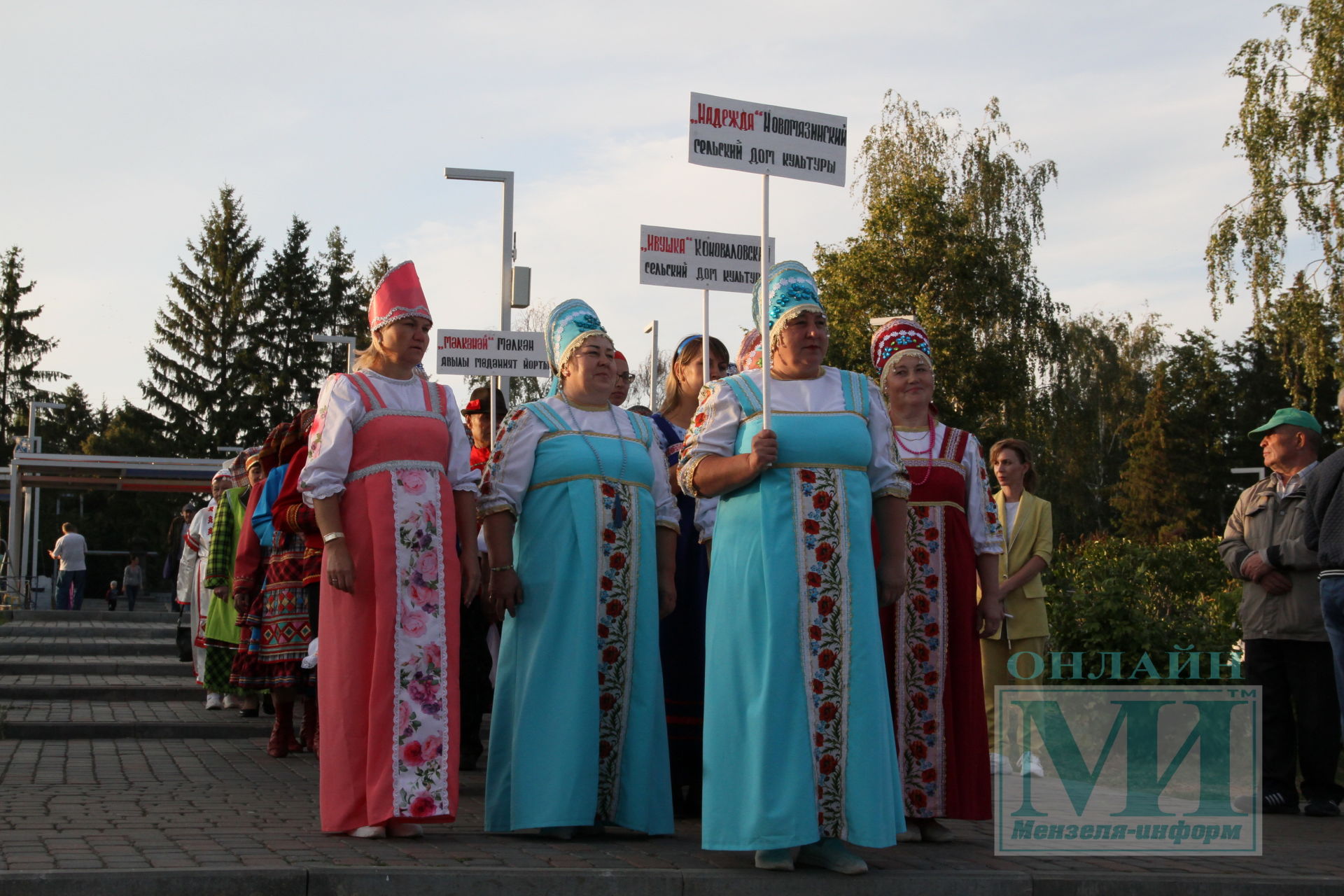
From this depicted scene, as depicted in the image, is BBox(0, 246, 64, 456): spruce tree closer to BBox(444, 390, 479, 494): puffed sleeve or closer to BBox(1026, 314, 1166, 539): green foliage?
BBox(1026, 314, 1166, 539): green foliage

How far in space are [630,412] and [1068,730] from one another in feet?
15.5

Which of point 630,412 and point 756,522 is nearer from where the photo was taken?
point 756,522

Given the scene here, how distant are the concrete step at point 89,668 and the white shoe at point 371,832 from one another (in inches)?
391

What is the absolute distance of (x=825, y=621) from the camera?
5.43 m

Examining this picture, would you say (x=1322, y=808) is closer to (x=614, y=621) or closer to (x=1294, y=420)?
(x=1294, y=420)

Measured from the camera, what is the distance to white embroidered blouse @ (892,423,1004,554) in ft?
21.7

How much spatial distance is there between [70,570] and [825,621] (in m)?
29.0

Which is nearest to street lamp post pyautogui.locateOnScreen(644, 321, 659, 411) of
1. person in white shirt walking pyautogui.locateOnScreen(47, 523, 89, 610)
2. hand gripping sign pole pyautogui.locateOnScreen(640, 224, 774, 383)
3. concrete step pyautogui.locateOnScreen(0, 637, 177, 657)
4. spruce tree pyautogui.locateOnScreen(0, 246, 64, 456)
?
hand gripping sign pole pyautogui.locateOnScreen(640, 224, 774, 383)

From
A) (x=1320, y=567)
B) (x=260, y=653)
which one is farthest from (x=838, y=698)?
(x=260, y=653)

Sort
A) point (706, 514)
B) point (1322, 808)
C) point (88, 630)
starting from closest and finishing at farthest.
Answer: point (706, 514) < point (1322, 808) < point (88, 630)

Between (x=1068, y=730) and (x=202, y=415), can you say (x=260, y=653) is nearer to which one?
(x=1068, y=730)

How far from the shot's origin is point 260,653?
926 centimetres

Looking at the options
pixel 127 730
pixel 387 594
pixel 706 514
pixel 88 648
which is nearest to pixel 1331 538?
pixel 706 514

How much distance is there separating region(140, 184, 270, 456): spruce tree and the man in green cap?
57.6 m
